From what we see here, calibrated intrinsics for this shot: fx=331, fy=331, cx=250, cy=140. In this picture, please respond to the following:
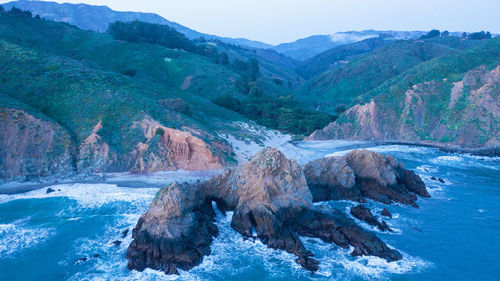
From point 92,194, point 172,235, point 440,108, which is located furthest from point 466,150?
point 92,194

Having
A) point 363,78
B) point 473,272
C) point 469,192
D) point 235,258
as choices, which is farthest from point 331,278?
point 363,78

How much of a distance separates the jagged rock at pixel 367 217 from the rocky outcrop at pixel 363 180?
10.4ft

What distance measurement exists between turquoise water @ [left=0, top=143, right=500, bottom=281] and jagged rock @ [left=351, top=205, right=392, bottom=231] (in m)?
0.94

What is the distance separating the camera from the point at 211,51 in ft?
340

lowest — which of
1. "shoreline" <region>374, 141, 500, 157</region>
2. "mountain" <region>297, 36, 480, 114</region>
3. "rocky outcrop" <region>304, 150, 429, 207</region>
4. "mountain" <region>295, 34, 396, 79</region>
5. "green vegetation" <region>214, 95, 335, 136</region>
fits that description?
"rocky outcrop" <region>304, 150, 429, 207</region>

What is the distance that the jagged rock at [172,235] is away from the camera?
20.5 meters

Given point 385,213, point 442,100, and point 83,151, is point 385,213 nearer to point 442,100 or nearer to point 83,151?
point 83,151

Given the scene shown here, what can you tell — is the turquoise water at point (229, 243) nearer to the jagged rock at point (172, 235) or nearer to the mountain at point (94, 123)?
the jagged rock at point (172, 235)

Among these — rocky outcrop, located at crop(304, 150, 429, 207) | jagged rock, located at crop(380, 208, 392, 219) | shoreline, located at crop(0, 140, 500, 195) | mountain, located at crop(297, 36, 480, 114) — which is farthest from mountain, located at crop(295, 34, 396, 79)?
jagged rock, located at crop(380, 208, 392, 219)

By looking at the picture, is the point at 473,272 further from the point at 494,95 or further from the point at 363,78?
the point at 363,78

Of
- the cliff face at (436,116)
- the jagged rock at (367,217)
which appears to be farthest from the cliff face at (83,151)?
the cliff face at (436,116)

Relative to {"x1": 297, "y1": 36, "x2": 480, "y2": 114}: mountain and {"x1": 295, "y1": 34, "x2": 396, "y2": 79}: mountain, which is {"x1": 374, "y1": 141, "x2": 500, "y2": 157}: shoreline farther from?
{"x1": 295, "y1": 34, "x2": 396, "y2": 79}: mountain

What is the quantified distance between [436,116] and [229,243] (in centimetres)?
4704

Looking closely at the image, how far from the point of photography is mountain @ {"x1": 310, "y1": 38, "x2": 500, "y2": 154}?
166 ft
